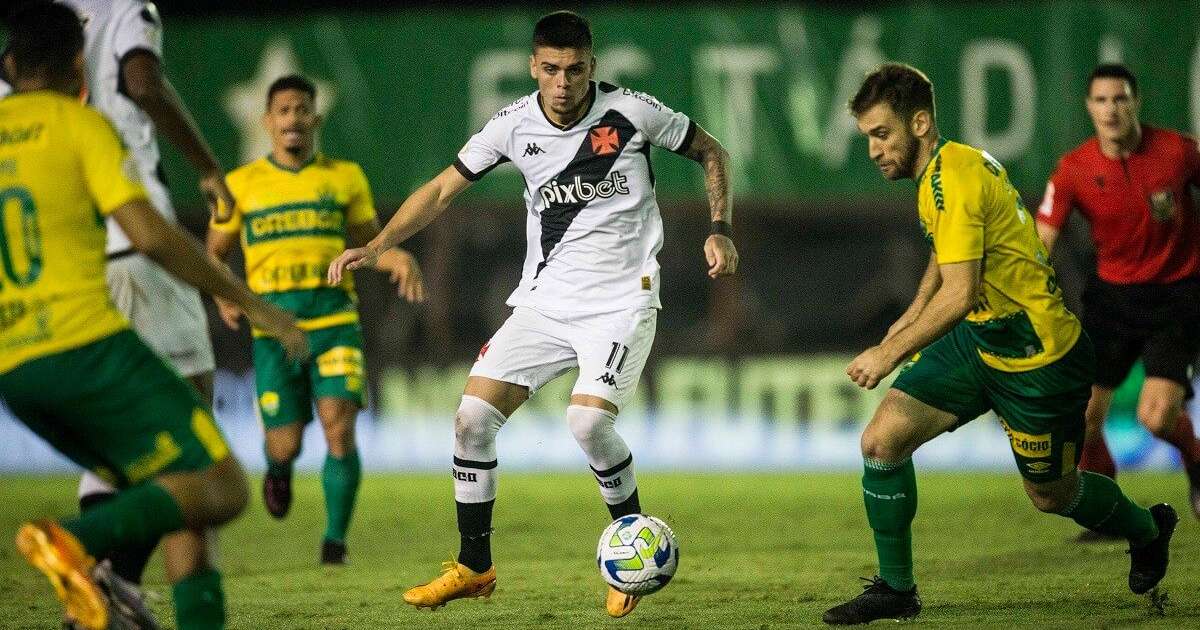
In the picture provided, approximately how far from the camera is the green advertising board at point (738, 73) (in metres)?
12.6

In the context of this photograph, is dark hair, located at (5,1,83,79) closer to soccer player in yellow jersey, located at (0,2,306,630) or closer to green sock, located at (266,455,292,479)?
soccer player in yellow jersey, located at (0,2,306,630)

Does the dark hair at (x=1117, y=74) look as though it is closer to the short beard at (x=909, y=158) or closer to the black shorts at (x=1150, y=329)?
the black shorts at (x=1150, y=329)

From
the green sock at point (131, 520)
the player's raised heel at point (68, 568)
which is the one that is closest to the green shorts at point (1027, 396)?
the green sock at point (131, 520)

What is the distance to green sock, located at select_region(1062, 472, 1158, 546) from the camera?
237 inches

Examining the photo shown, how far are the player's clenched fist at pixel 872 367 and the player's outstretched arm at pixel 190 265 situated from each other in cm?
188

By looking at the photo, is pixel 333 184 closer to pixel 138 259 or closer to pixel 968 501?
pixel 138 259

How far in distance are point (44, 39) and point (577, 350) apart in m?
2.64

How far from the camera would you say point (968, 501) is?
10.7 meters

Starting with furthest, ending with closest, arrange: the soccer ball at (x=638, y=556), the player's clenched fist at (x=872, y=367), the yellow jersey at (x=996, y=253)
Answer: the soccer ball at (x=638, y=556)
the yellow jersey at (x=996, y=253)
the player's clenched fist at (x=872, y=367)

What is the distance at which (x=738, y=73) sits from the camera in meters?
13.0

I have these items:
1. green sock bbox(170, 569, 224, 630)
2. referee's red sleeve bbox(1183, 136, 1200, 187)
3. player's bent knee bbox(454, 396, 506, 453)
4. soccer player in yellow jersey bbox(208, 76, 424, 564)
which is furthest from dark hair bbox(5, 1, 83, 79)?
referee's red sleeve bbox(1183, 136, 1200, 187)

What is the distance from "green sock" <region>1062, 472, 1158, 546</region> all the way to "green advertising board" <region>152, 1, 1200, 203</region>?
277 inches

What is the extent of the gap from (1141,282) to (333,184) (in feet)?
14.6

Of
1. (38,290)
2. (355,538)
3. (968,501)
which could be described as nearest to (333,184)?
(355,538)
